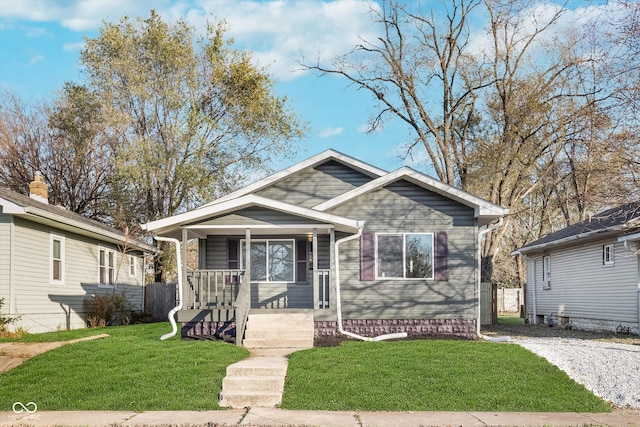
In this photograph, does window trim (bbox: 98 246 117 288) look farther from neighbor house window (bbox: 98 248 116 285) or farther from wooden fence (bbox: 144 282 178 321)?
wooden fence (bbox: 144 282 178 321)

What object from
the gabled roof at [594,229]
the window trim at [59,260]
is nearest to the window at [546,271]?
the gabled roof at [594,229]

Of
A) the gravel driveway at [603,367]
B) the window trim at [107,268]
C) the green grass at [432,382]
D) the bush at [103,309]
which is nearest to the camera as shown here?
the green grass at [432,382]

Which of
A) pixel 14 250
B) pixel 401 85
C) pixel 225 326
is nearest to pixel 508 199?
pixel 401 85

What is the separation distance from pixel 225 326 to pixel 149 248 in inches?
508

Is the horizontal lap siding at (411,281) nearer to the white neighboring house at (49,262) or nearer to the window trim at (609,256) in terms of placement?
the window trim at (609,256)

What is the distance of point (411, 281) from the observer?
17.6 m

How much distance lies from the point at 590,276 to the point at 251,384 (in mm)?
15272

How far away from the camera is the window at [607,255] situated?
67.4 feet

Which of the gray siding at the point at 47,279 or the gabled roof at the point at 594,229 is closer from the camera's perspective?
the gray siding at the point at 47,279

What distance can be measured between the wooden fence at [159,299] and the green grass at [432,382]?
15.1 metres

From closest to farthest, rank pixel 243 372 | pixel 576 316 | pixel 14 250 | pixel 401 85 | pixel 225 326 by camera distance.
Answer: pixel 243 372 → pixel 225 326 → pixel 14 250 → pixel 576 316 → pixel 401 85

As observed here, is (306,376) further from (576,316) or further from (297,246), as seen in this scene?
(576,316)

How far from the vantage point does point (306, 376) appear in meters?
11.1

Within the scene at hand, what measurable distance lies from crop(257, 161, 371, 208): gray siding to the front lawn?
271 inches
